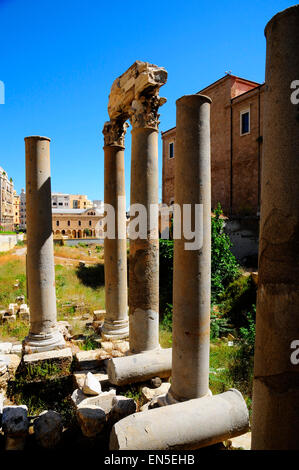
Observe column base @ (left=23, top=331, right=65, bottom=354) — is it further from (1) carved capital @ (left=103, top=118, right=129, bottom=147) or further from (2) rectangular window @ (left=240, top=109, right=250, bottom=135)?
(2) rectangular window @ (left=240, top=109, right=250, bottom=135)

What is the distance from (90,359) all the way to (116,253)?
2.59 metres

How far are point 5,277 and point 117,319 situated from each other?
49.3 ft

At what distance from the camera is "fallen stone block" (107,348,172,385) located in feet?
18.3

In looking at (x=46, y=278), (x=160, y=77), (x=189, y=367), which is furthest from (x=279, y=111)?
(x=46, y=278)

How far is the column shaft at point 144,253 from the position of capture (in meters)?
6.02

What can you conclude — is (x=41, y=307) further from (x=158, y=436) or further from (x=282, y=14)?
(x=282, y=14)

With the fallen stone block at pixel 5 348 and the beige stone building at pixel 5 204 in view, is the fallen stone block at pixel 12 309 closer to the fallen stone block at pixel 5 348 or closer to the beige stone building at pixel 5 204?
the fallen stone block at pixel 5 348

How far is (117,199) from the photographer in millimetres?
7762

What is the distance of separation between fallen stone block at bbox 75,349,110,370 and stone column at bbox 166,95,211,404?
2.47 m

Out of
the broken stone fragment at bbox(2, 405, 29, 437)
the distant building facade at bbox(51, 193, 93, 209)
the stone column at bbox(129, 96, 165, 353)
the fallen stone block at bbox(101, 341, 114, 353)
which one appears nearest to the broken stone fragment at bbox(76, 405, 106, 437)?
the broken stone fragment at bbox(2, 405, 29, 437)

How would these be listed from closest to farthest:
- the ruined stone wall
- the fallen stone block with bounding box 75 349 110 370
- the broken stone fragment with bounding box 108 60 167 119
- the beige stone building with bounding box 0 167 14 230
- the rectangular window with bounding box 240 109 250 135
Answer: the broken stone fragment with bounding box 108 60 167 119, the fallen stone block with bounding box 75 349 110 370, the ruined stone wall, the rectangular window with bounding box 240 109 250 135, the beige stone building with bounding box 0 167 14 230

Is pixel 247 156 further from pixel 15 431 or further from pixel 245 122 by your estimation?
pixel 15 431

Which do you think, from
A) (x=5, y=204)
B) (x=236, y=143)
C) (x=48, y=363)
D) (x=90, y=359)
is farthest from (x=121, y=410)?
(x=5, y=204)

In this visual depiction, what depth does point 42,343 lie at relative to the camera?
22.7ft
